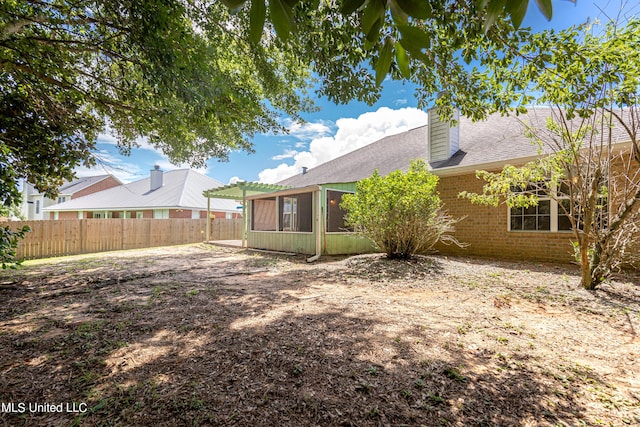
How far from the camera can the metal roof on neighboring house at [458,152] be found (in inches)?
313

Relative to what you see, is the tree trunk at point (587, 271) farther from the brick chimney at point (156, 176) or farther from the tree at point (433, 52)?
the brick chimney at point (156, 176)

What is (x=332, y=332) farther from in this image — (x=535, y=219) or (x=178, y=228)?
(x=178, y=228)

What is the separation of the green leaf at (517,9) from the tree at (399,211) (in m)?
6.00

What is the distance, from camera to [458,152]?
32.6 ft

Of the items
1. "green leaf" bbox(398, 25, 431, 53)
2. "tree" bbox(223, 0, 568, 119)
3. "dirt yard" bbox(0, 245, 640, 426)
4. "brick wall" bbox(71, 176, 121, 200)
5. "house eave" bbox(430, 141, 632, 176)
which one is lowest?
"dirt yard" bbox(0, 245, 640, 426)

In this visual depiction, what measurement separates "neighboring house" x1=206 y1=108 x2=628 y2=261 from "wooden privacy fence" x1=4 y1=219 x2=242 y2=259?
16.7 feet

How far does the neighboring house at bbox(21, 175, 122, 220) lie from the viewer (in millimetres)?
26422

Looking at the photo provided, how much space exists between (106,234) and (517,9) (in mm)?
15606

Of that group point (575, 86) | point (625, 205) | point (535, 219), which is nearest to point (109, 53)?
point (575, 86)

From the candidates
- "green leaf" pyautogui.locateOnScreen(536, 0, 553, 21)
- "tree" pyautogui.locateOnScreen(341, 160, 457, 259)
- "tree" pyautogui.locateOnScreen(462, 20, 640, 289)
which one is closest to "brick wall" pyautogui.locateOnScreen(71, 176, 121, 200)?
"tree" pyautogui.locateOnScreen(341, 160, 457, 259)

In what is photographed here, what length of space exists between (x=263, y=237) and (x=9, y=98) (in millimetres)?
8153

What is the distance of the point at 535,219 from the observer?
7805 mm

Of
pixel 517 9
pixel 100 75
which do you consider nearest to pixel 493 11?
pixel 517 9

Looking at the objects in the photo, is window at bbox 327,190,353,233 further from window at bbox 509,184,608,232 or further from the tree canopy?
window at bbox 509,184,608,232
